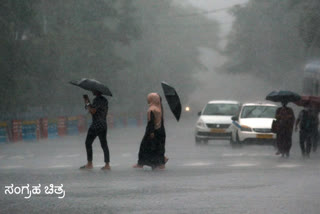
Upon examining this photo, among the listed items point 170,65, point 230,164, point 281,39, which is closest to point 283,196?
point 230,164

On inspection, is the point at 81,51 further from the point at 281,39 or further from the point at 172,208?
the point at 172,208

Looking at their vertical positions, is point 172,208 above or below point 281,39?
below

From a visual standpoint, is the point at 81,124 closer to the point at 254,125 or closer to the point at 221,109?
the point at 221,109

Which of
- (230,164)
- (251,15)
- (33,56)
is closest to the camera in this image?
(230,164)

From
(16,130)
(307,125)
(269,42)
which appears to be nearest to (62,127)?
(16,130)

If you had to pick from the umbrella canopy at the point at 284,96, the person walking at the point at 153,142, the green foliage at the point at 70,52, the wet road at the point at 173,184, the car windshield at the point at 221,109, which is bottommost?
the wet road at the point at 173,184

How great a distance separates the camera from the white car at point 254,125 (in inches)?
1185

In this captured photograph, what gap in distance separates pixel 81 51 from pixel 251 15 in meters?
34.6

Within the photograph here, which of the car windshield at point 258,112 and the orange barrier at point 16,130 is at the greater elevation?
the car windshield at point 258,112

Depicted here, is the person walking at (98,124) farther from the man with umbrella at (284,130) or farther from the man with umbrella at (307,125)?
the man with umbrella at (307,125)

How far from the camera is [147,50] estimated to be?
7731 centimetres

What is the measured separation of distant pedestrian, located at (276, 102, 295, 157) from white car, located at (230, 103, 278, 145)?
4.18m

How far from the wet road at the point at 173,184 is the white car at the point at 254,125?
15.1 ft

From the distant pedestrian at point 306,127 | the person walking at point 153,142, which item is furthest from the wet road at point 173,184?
the distant pedestrian at point 306,127
